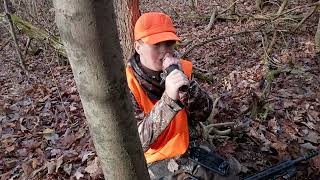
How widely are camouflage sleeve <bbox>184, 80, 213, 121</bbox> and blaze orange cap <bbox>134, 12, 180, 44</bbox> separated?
0.38 metres

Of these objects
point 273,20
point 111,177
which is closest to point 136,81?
point 111,177

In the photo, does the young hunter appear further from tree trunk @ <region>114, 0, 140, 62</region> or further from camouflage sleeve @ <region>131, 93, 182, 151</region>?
tree trunk @ <region>114, 0, 140, 62</region>

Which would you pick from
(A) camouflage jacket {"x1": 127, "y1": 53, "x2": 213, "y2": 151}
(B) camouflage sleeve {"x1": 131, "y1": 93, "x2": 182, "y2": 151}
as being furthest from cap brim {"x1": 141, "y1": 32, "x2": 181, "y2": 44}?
(B) camouflage sleeve {"x1": 131, "y1": 93, "x2": 182, "y2": 151}

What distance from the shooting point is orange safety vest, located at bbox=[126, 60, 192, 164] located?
2877mm

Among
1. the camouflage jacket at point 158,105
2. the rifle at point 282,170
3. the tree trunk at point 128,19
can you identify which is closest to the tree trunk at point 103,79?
the camouflage jacket at point 158,105

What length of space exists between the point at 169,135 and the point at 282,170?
130 cm

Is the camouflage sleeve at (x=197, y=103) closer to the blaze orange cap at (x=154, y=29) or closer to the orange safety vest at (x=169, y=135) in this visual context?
the orange safety vest at (x=169, y=135)

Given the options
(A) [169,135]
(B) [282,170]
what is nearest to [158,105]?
(A) [169,135]

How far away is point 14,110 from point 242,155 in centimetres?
361

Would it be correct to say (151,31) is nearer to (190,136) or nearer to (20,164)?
(190,136)

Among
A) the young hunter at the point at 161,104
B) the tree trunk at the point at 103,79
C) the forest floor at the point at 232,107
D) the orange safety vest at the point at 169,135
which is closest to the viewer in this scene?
the tree trunk at the point at 103,79

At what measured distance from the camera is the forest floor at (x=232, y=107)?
12.8 feet

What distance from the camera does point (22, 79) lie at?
306 inches

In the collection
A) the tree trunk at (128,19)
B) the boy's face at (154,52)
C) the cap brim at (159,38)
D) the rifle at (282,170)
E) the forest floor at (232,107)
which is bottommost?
the rifle at (282,170)
